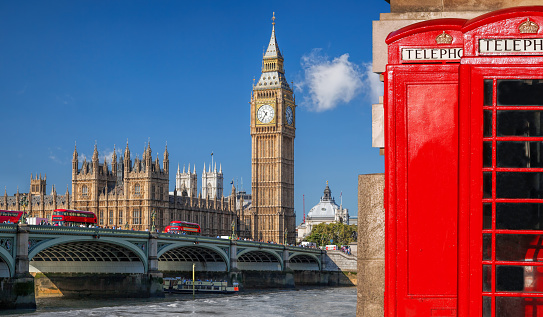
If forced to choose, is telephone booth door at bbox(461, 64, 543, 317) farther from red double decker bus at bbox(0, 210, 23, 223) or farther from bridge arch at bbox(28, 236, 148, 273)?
red double decker bus at bbox(0, 210, 23, 223)

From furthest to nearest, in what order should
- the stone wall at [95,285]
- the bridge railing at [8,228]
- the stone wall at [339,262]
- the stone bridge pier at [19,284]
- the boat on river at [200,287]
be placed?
the stone wall at [339,262], the boat on river at [200,287], the stone wall at [95,285], the bridge railing at [8,228], the stone bridge pier at [19,284]

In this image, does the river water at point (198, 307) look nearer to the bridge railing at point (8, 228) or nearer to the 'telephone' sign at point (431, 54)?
the bridge railing at point (8, 228)

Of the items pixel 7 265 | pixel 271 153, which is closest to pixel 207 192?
pixel 271 153

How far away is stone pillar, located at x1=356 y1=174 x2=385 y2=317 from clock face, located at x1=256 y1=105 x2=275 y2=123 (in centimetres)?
8916

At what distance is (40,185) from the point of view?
7938 centimetres

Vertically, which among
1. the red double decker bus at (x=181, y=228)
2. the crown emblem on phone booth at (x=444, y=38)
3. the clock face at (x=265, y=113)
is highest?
the clock face at (x=265, y=113)

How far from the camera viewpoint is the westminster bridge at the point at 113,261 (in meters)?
37.7

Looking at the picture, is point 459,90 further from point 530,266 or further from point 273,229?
point 273,229

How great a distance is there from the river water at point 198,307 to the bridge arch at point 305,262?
26.0 metres

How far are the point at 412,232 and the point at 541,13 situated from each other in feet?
4.92

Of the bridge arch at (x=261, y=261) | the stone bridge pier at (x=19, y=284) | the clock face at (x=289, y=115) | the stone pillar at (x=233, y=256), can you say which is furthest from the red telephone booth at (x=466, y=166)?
the clock face at (x=289, y=115)

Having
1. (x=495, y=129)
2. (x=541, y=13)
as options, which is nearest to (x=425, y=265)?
(x=495, y=129)

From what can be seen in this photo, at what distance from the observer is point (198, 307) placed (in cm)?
4191

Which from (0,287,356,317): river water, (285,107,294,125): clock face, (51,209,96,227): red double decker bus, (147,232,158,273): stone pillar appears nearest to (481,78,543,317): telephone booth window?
(0,287,356,317): river water
